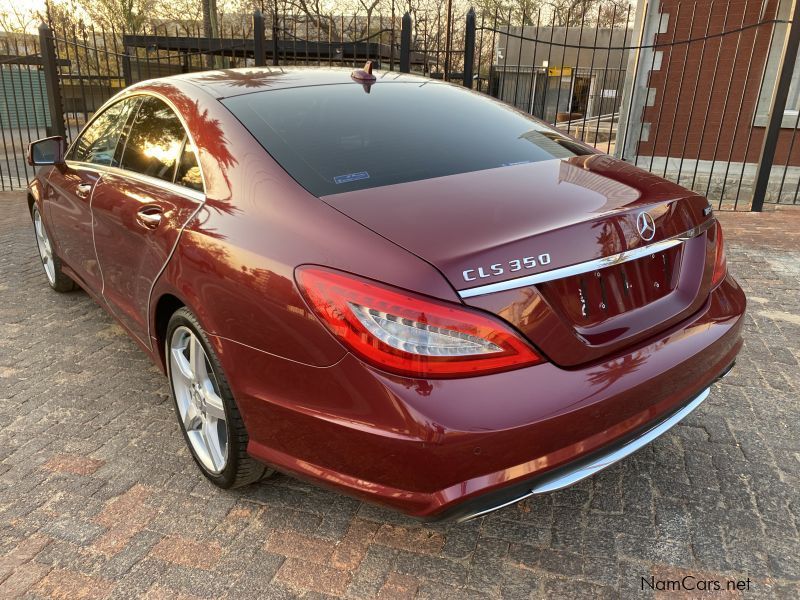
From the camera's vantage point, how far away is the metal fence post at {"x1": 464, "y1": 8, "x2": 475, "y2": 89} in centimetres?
756

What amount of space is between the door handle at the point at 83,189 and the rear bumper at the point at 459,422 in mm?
1910

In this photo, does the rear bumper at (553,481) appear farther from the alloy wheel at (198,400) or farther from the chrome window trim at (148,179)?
the chrome window trim at (148,179)

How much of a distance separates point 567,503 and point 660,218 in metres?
1.15

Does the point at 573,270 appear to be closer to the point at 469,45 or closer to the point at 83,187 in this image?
the point at 83,187

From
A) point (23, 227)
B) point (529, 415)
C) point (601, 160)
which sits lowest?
point (23, 227)

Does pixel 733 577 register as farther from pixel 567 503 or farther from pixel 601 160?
pixel 601 160

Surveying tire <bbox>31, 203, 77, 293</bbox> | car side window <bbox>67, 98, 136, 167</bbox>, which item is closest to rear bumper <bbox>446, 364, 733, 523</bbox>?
car side window <bbox>67, 98, 136, 167</bbox>

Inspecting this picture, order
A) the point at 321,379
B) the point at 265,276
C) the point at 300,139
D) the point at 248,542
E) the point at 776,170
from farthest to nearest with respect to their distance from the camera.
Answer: the point at 776,170
the point at 300,139
the point at 248,542
the point at 265,276
the point at 321,379

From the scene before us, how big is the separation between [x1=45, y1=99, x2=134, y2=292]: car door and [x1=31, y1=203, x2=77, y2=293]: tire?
44 cm

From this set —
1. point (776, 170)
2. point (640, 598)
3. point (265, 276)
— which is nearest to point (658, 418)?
point (640, 598)

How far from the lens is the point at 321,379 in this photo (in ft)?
5.84

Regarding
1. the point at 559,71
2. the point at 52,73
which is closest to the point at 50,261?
the point at 52,73

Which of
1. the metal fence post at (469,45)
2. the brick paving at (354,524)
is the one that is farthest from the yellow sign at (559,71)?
the brick paving at (354,524)

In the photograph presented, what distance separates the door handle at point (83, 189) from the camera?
3.36m
